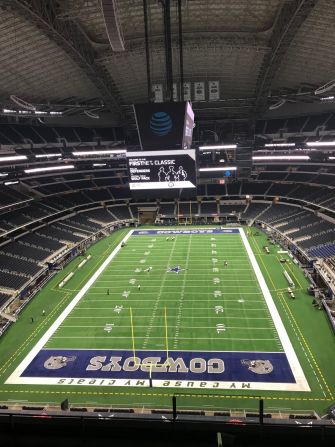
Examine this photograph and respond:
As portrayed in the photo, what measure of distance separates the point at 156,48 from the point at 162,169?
16252 millimetres

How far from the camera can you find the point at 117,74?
139 feet

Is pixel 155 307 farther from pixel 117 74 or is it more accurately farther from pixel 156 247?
pixel 117 74

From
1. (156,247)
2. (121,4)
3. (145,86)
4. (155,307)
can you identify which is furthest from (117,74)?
(155,307)

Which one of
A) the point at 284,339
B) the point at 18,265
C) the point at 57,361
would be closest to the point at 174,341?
the point at 284,339

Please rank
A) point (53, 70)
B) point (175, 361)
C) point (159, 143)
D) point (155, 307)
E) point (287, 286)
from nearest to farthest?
point (175, 361)
point (159, 143)
point (155, 307)
point (287, 286)
point (53, 70)

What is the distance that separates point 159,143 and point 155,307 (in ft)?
38.8

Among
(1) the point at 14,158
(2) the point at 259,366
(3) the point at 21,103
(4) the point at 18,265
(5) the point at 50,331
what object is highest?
(3) the point at 21,103

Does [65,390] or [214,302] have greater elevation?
[214,302]

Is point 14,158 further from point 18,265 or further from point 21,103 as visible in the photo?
point 18,265

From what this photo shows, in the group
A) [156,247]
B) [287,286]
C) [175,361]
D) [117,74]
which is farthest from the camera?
[156,247]

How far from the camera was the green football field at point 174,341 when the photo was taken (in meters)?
18.6

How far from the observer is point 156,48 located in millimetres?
36750

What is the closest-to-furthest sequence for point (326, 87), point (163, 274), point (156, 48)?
point (163, 274)
point (156, 48)
point (326, 87)

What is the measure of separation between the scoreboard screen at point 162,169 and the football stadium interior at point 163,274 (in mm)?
100
